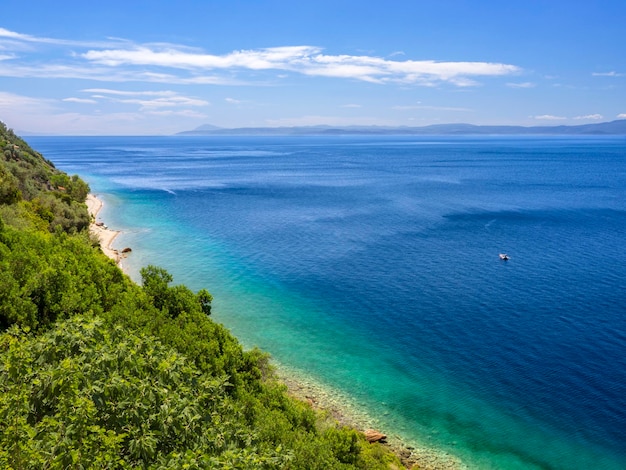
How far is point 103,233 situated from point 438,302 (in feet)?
178

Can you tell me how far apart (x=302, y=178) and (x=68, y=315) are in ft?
448

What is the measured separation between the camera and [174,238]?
75062 millimetres

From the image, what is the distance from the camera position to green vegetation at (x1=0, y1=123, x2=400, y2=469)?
1062 centimetres

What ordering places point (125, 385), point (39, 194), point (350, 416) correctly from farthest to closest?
point (39, 194)
point (350, 416)
point (125, 385)

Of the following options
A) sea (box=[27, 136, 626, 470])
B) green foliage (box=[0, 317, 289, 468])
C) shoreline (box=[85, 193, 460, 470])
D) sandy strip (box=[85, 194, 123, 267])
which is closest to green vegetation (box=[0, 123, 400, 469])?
green foliage (box=[0, 317, 289, 468])

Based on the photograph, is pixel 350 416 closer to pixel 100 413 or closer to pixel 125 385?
pixel 125 385

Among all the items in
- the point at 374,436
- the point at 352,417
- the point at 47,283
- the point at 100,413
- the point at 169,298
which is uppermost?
the point at 47,283

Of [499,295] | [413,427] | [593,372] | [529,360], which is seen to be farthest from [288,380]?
[499,295]

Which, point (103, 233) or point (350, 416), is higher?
point (103, 233)

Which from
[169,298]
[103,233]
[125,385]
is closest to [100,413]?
[125,385]

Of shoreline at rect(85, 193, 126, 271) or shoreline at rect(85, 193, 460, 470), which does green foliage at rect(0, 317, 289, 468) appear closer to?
shoreline at rect(85, 193, 460, 470)

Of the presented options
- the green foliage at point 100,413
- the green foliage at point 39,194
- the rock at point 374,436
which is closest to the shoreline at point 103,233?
the green foliage at point 39,194

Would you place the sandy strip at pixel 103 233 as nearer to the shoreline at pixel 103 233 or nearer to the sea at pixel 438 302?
the shoreline at pixel 103 233

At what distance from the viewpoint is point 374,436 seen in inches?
1108
